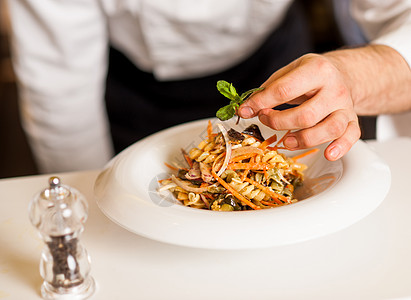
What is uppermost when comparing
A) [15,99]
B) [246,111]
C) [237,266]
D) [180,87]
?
[246,111]

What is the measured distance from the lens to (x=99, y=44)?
153 centimetres

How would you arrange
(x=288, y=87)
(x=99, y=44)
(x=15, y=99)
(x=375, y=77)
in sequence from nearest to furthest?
(x=288, y=87) → (x=375, y=77) → (x=99, y=44) → (x=15, y=99)

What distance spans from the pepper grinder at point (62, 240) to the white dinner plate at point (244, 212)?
0.08m

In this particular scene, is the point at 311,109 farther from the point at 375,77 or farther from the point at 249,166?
the point at 375,77

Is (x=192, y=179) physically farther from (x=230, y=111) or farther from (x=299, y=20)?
(x=299, y=20)

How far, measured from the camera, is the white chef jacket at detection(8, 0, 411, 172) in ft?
4.53

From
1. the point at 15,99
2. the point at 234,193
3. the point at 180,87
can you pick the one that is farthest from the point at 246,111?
the point at 15,99

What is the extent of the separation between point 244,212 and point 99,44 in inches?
39.8

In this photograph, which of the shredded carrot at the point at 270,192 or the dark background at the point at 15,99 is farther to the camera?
the dark background at the point at 15,99

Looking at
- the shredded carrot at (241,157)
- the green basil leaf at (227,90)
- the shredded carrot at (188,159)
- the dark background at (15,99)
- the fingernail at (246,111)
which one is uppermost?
the green basil leaf at (227,90)

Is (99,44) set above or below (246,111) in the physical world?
below

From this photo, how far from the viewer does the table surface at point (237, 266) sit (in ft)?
2.14

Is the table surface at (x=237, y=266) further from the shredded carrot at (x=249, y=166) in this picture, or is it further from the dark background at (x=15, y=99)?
the dark background at (x=15, y=99)

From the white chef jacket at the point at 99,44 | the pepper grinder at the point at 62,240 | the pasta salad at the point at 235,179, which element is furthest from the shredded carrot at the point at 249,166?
the white chef jacket at the point at 99,44
